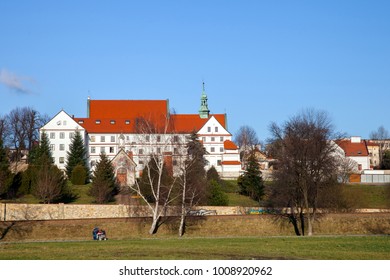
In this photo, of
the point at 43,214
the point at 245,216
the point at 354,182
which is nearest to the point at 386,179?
the point at 354,182

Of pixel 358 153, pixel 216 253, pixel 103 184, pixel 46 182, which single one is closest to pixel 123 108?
pixel 103 184

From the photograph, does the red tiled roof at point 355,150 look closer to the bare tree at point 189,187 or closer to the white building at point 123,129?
the white building at point 123,129

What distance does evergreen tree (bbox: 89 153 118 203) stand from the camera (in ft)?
182

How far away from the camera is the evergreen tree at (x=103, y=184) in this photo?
55.4 meters

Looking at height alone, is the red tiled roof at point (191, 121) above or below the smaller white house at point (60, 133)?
above

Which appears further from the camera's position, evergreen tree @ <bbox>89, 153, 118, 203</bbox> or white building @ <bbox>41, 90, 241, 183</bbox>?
white building @ <bbox>41, 90, 241, 183</bbox>

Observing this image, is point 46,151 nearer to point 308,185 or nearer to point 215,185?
point 215,185

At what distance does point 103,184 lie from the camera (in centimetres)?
5591

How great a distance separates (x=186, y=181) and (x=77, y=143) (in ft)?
113

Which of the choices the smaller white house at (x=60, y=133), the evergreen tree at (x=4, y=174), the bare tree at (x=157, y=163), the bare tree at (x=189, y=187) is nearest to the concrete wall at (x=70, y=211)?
the bare tree at (x=189, y=187)

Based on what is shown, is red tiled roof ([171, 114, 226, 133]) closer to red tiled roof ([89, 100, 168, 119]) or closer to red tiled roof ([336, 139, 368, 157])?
red tiled roof ([89, 100, 168, 119])

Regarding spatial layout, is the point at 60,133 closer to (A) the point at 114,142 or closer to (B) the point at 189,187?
(A) the point at 114,142

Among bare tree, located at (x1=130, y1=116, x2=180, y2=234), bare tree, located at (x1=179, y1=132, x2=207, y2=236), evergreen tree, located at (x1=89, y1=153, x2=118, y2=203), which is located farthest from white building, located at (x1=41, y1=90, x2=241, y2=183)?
bare tree, located at (x1=179, y1=132, x2=207, y2=236)
